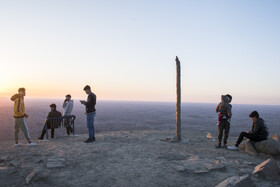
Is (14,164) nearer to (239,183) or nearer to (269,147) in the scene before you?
(239,183)

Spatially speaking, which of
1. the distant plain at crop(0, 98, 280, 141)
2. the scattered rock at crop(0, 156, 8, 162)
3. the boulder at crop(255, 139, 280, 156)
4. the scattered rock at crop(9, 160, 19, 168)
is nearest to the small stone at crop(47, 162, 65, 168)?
the scattered rock at crop(9, 160, 19, 168)

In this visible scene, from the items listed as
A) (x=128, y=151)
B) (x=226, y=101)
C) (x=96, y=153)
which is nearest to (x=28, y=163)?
(x=96, y=153)

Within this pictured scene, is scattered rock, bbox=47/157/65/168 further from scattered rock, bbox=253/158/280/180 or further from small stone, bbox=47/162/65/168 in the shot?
scattered rock, bbox=253/158/280/180

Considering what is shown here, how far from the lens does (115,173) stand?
5297 mm

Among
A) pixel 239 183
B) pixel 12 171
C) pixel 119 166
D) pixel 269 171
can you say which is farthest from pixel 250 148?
pixel 12 171

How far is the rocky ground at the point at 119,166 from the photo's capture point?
4820 millimetres

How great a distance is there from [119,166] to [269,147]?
5308 mm

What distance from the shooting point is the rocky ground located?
4.82m

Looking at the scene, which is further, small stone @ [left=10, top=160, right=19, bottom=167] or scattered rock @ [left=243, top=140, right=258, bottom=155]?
scattered rock @ [left=243, top=140, right=258, bottom=155]

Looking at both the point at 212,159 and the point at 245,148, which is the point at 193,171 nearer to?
the point at 212,159

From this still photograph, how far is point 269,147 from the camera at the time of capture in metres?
7.12

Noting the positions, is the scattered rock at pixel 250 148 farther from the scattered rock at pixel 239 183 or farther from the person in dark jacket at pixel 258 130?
the scattered rock at pixel 239 183

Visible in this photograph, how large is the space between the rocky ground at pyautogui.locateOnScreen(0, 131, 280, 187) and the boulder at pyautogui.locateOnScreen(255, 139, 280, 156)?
0.25 meters

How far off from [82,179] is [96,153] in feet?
7.27
